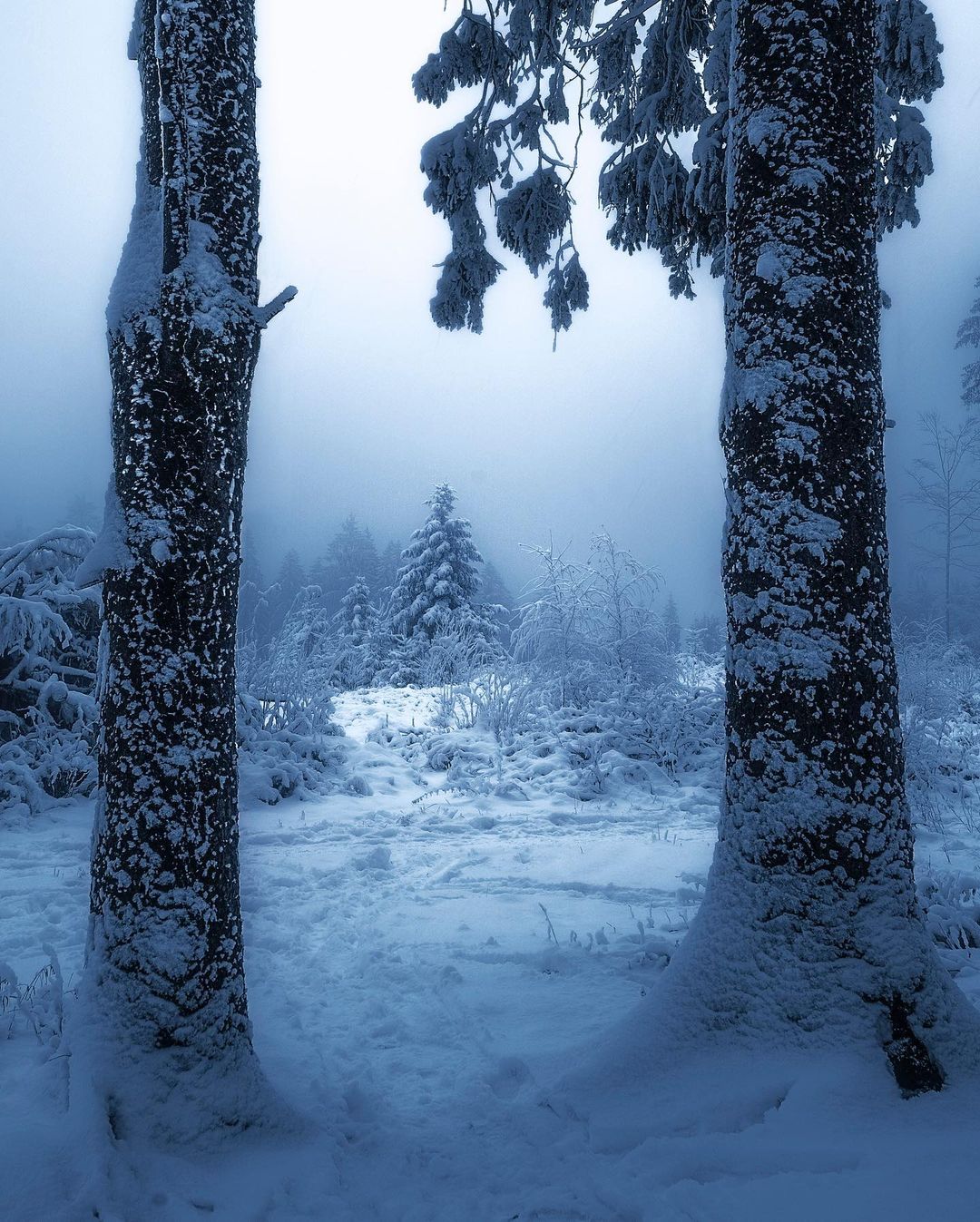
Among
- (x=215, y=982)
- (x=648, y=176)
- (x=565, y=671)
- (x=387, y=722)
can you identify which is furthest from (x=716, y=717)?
(x=215, y=982)

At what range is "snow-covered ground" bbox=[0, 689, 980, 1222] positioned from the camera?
1916 mm

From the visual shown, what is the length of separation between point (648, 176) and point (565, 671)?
7.34m

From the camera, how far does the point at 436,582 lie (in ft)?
82.3

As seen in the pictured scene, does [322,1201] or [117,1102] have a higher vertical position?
[117,1102]

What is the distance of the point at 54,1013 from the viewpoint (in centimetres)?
298

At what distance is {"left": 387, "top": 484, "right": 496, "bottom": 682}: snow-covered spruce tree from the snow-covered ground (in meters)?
19.1

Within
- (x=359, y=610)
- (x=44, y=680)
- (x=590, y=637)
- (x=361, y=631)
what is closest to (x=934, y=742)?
(x=590, y=637)

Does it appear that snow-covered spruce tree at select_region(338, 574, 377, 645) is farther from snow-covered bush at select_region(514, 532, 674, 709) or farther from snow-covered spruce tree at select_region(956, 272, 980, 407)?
snow-covered spruce tree at select_region(956, 272, 980, 407)

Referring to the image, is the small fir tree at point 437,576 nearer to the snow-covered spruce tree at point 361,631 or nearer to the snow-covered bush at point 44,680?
the snow-covered spruce tree at point 361,631

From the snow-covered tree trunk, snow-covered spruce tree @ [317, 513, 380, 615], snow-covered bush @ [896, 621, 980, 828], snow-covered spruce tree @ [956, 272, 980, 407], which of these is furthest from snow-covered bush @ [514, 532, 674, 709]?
snow-covered spruce tree @ [317, 513, 380, 615]

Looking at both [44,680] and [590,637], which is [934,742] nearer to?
[590,637]

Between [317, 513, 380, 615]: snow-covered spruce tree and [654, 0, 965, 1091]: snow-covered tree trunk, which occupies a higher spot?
[317, 513, 380, 615]: snow-covered spruce tree

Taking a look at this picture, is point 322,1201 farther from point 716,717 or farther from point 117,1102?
point 716,717

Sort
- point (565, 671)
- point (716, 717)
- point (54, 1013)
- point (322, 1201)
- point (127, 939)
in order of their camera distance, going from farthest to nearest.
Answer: point (565, 671) < point (716, 717) < point (54, 1013) < point (127, 939) < point (322, 1201)
